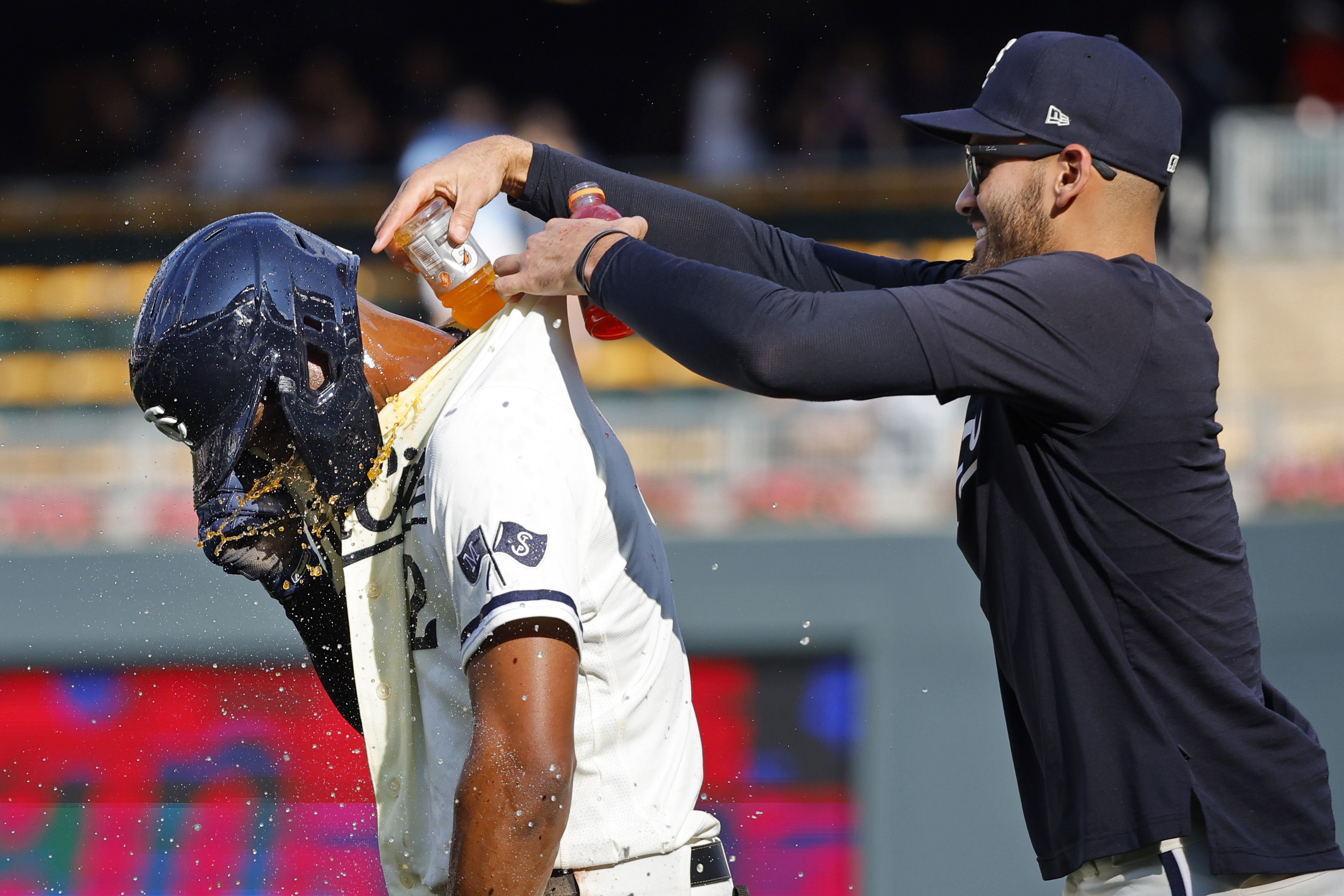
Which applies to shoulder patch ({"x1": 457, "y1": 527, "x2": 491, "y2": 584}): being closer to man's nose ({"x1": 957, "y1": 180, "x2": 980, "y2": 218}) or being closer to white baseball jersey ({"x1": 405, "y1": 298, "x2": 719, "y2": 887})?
white baseball jersey ({"x1": 405, "y1": 298, "x2": 719, "y2": 887})

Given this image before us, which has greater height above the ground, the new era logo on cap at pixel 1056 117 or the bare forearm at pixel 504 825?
the new era logo on cap at pixel 1056 117

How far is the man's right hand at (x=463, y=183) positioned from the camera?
2566mm

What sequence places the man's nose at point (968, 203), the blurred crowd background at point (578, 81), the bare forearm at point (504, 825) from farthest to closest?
the blurred crowd background at point (578, 81) → the man's nose at point (968, 203) → the bare forearm at point (504, 825)

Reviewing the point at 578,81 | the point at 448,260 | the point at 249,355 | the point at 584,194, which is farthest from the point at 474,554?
the point at 578,81

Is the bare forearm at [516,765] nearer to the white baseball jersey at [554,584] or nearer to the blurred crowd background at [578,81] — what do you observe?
the white baseball jersey at [554,584]

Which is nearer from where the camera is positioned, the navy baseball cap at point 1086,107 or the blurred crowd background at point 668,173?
the navy baseball cap at point 1086,107

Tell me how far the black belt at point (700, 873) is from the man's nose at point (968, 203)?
1.25 m

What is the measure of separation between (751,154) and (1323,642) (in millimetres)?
4898

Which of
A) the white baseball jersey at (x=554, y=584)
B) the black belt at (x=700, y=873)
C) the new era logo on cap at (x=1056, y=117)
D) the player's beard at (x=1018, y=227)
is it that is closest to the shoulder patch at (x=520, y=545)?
the white baseball jersey at (x=554, y=584)

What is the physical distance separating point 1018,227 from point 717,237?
0.77 meters

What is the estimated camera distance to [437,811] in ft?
7.12

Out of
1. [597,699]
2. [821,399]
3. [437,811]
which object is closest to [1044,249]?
[821,399]

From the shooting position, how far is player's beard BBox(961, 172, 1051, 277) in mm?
2469

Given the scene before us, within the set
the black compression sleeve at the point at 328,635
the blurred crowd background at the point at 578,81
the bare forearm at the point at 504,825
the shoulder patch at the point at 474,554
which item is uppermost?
the blurred crowd background at the point at 578,81
